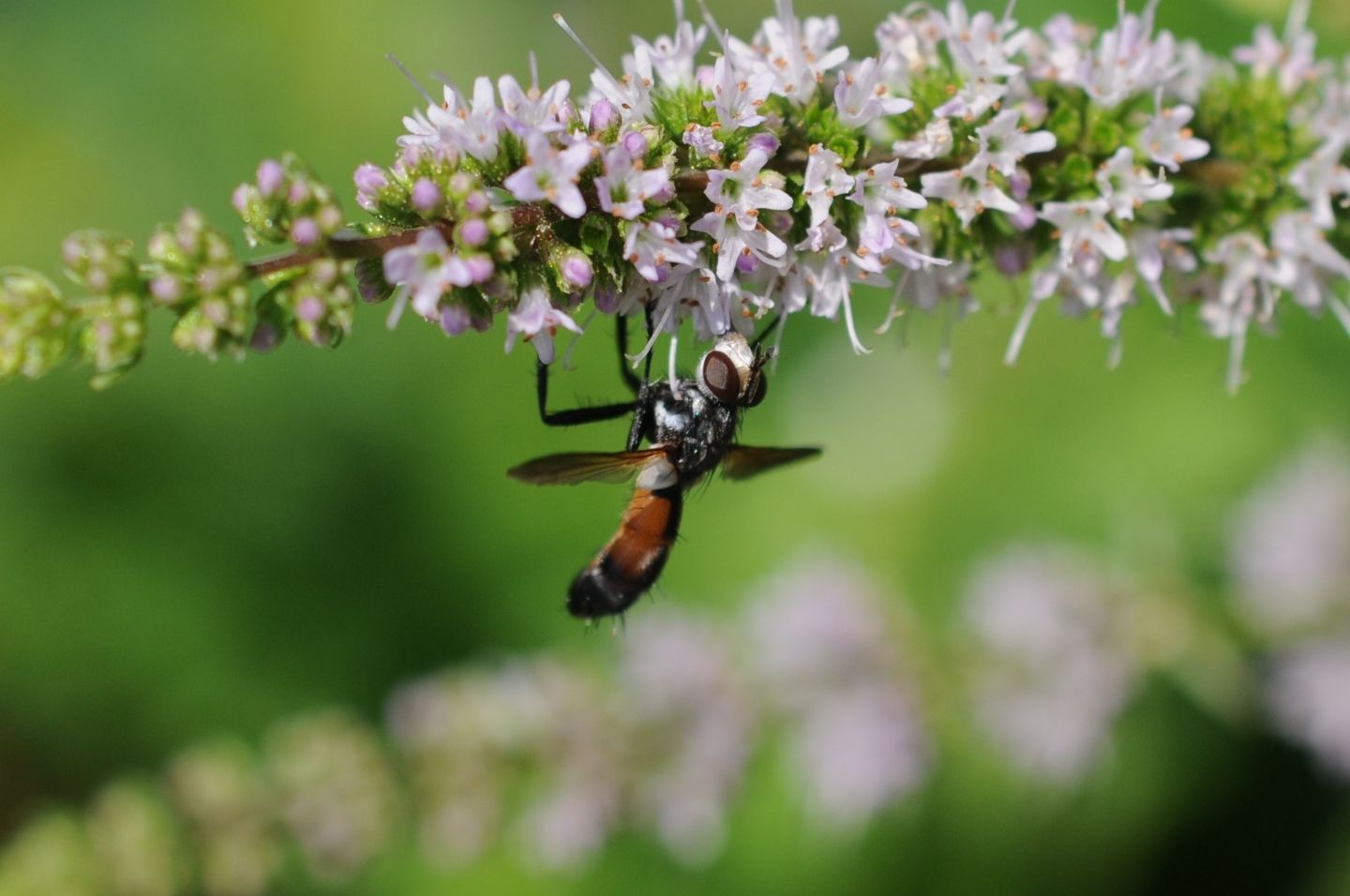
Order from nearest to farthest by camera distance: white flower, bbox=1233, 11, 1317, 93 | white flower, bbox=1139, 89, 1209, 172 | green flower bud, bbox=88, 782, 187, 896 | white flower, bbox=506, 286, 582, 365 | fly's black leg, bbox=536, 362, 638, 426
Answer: white flower, bbox=506, 286, 582, 365 → white flower, bbox=1139, 89, 1209, 172 → white flower, bbox=1233, 11, 1317, 93 → fly's black leg, bbox=536, 362, 638, 426 → green flower bud, bbox=88, 782, 187, 896

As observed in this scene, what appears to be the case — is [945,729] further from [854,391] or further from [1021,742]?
[854,391]

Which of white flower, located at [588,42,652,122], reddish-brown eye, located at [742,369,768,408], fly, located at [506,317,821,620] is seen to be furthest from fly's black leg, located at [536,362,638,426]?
white flower, located at [588,42,652,122]

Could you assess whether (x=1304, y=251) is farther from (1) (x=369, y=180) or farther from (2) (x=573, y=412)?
(1) (x=369, y=180)

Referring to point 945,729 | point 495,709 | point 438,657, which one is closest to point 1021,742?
point 945,729

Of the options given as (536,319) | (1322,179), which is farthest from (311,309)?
(1322,179)

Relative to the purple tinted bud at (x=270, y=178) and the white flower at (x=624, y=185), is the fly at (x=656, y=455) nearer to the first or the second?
the white flower at (x=624, y=185)

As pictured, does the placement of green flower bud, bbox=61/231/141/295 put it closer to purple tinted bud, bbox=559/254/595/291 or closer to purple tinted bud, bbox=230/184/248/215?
purple tinted bud, bbox=230/184/248/215

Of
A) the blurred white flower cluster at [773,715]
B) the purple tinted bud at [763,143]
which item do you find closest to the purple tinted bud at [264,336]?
the purple tinted bud at [763,143]

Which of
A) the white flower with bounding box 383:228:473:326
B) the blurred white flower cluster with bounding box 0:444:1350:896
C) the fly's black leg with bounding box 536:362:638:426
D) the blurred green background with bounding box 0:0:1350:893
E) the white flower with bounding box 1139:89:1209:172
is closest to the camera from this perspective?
the white flower with bounding box 383:228:473:326
